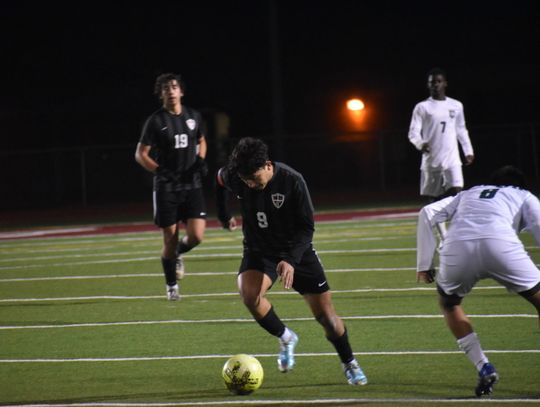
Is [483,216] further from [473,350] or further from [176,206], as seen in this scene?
[176,206]

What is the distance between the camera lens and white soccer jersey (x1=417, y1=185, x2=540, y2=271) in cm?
695

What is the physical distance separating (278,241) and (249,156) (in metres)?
0.78

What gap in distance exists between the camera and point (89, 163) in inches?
1299

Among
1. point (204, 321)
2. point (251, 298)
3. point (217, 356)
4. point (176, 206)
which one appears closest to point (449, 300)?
point (251, 298)

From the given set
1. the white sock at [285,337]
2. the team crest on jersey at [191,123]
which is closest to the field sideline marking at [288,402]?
the white sock at [285,337]

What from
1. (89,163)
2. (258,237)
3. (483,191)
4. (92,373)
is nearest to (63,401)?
(92,373)

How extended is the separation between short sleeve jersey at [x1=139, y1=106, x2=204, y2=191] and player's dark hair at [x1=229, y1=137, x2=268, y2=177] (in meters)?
4.58

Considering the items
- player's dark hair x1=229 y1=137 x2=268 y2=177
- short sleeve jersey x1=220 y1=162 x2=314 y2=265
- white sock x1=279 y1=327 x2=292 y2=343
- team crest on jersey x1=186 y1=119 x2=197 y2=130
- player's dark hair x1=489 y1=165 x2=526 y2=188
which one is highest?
team crest on jersey x1=186 y1=119 x2=197 y2=130

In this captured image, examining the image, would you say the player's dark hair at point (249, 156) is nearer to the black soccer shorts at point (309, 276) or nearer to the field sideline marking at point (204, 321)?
the black soccer shorts at point (309, 276)

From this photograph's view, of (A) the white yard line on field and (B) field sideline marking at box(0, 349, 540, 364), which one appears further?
(A) the white yard line on field

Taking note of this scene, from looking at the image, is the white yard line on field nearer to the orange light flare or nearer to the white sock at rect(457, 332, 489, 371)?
the white sock at rect(457, 332, 489, 371)

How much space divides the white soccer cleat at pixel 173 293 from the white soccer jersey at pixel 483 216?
209 inches

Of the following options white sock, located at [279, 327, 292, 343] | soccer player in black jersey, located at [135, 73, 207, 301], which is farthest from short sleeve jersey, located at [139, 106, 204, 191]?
white sock, located at [279, 327, 292, 343]

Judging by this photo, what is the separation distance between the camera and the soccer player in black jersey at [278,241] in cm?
746
